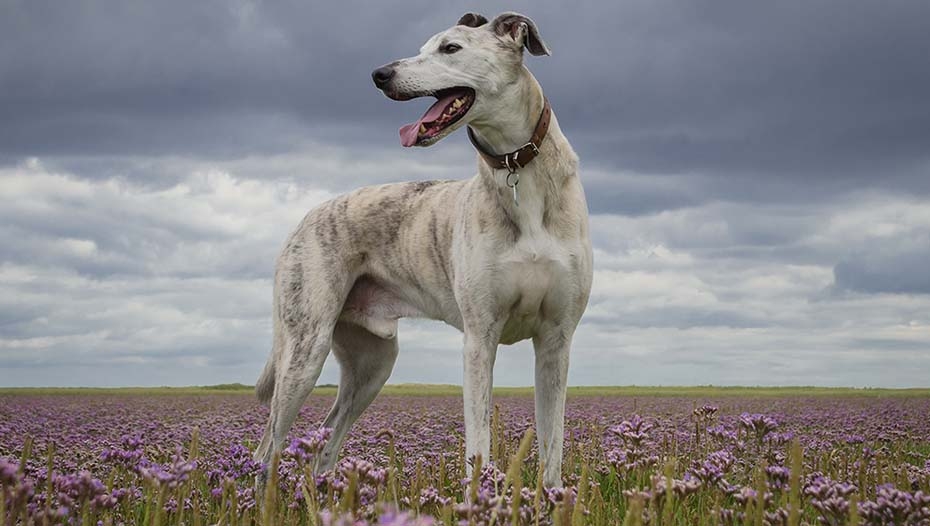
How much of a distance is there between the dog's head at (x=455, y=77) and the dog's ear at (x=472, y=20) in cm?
67

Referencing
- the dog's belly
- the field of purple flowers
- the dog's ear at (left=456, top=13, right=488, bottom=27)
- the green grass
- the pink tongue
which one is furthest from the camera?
the green grass

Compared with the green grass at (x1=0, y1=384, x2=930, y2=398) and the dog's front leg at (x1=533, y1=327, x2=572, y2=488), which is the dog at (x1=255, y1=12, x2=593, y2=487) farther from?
the green grass at (x1=0, y1=384, x2=930, y2=398)

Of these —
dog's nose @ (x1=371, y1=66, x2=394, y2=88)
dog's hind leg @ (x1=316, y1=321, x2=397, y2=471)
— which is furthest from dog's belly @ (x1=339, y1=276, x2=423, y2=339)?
dog's nose @ (x1=371, y1=66, x2=394, y2=88)

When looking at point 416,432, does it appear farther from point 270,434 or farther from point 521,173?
point 521,173

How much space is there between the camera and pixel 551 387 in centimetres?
598

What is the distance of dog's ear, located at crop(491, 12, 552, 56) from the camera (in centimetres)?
588

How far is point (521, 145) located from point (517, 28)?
82 centimetres

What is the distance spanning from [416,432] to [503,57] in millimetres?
5809

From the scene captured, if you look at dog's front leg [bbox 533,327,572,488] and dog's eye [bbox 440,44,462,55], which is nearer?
dog's eye [bbox 440,44,462,55]

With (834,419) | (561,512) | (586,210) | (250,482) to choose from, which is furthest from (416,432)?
(561,512)

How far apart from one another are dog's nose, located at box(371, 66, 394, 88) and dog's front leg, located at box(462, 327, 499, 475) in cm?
180

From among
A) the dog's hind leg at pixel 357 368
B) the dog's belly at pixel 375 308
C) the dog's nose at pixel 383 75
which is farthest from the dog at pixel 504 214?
the dog's hind leg at pixel 357 368

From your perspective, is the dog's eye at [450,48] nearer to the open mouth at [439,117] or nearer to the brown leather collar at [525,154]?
the open mouth at [439,117]

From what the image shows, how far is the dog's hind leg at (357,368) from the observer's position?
7.68 metres
